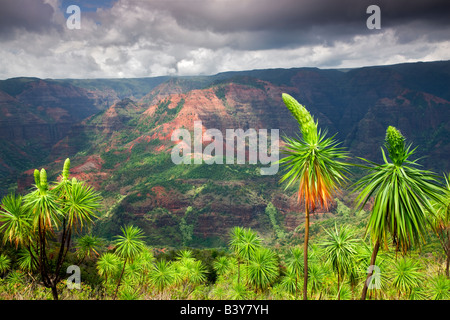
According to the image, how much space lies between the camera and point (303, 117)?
10297mm

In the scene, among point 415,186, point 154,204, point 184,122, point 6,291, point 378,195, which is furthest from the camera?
point 184,122

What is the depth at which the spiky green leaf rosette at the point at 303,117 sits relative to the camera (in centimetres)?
984

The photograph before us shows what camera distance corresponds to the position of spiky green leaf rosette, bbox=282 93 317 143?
9836 mm

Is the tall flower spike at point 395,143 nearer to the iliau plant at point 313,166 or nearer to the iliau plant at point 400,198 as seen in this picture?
the iliau plant at point 400,198

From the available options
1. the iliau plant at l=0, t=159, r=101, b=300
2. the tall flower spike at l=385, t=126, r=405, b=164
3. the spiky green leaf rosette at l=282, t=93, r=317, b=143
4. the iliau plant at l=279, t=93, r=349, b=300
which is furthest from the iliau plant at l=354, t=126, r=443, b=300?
the iliau plant at l=0, t=159, r=101, b=300

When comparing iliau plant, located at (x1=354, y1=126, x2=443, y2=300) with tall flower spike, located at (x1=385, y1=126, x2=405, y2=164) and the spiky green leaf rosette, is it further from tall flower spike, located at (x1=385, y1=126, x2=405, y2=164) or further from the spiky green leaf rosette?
the spiky green leaf rosette

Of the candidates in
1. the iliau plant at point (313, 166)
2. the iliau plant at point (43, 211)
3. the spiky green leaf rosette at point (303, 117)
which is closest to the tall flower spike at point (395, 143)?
the iliau plant at point (313, 166)

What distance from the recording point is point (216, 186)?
140 meters

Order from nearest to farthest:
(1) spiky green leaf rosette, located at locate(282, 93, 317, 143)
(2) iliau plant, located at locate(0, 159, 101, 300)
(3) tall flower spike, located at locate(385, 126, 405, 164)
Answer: (3) tall flower spike, located at locate(385, 126, 405, 164) < (1) spiky green leaf rosette, located at locate(282, 93, 317, 143) < (2) iliau plant, located at locate(0, 159, 101, 300)

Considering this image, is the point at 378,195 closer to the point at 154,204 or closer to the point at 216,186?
the point at 154,204

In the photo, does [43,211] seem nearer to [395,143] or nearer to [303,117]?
[303,117]

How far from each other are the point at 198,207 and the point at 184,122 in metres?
77.5

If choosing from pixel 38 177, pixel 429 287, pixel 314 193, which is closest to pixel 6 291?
pixel 38 177

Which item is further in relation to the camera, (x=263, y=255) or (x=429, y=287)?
(x=263, y=255)
